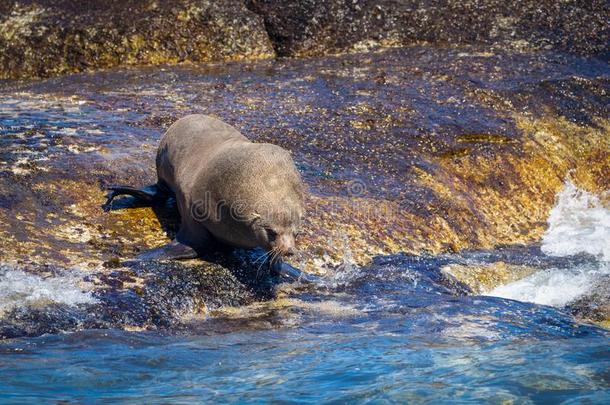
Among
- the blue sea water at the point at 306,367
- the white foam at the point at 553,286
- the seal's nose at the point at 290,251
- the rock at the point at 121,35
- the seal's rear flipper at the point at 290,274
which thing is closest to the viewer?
the blue sea water at the point at 306,367

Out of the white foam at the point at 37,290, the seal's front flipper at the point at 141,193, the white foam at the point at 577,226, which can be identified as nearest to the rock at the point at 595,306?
the white foam at the point at 577,226

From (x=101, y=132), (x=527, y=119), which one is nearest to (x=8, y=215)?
(x=101, y=132)

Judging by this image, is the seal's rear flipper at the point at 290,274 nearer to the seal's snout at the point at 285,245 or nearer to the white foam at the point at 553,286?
the seal's snout at the point at 285,245

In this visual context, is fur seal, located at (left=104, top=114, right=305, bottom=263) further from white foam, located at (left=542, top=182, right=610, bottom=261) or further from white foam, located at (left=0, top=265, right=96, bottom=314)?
white foam, located at (left=542, top=182, right=610, bottom=261)

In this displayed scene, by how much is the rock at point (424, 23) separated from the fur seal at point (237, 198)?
18.8 feet

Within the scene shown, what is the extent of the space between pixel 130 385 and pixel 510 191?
18.5 feet

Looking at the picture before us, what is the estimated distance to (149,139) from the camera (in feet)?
30.9

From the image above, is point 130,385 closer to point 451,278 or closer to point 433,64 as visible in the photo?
point 451,278

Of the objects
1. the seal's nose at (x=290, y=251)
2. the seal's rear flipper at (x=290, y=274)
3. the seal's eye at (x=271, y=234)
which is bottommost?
the seal's rear flipper at (x=290, y=274)

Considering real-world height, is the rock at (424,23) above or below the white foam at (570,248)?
above

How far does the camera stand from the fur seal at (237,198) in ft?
22.7

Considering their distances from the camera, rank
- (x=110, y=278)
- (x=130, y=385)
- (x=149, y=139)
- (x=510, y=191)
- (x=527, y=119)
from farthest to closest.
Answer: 1. (x=527, y=119)
2. (x=510, y=191)
3. (x=149, y=139)
4. (x=110, y=278)
5. (x=130, y=385)

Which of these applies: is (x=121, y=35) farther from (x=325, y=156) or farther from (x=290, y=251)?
(x=290, y=251)

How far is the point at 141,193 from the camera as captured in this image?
26.2 feet
